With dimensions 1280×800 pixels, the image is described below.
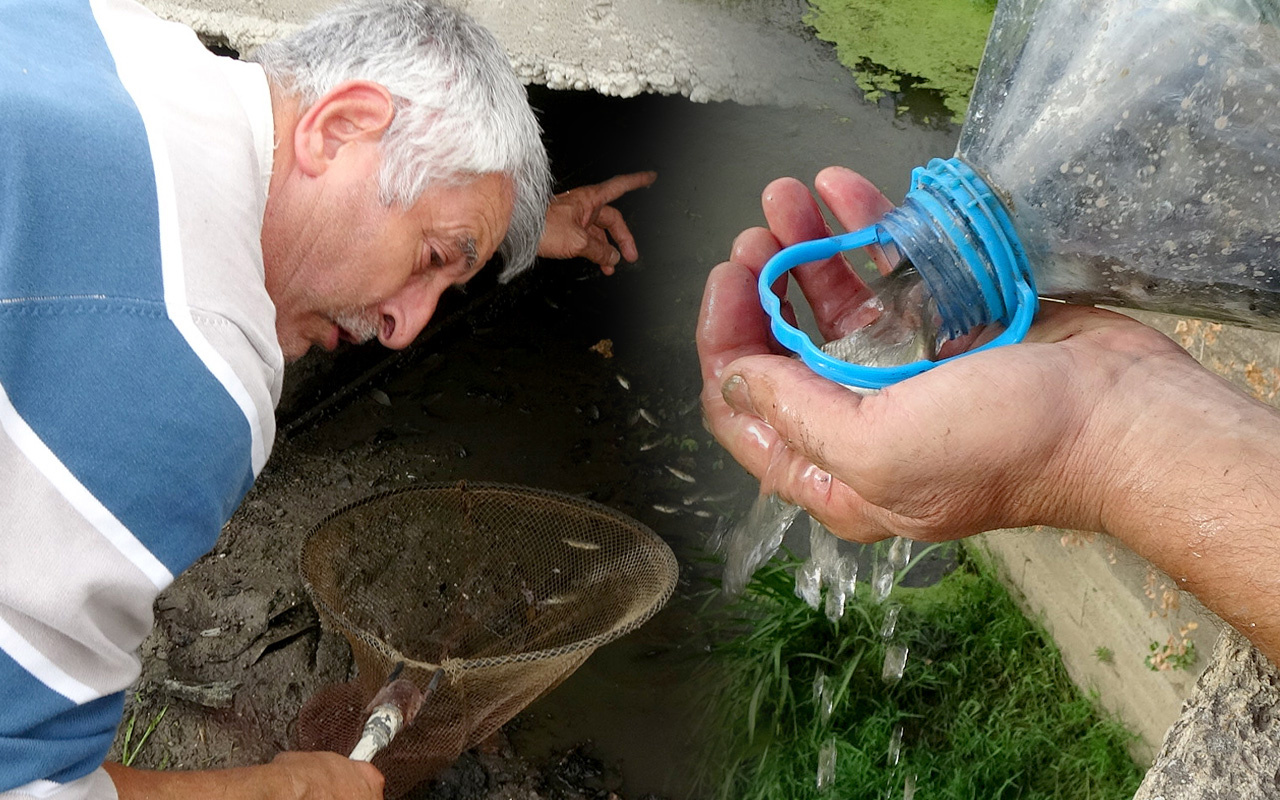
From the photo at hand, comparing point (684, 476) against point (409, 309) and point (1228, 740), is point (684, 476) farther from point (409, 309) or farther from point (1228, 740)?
point (1228, 740)

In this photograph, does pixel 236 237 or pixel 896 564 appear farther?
pixel 896 564

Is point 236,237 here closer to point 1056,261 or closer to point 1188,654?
point 1056,261

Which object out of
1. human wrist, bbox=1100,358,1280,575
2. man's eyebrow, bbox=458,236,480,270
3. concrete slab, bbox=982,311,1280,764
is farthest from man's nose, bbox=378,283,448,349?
concrete slab, bbox=982,311,1280,764

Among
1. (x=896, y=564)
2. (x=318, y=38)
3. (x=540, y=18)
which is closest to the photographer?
(x=318, y=38)

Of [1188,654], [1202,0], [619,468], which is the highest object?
[1202,0]

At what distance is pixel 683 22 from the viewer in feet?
10.2

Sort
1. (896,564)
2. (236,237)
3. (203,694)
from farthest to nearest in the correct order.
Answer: (896,564)
(203,694)
(236,237)

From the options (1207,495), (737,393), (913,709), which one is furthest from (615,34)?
(913,709)

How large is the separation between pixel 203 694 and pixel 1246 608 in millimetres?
3198

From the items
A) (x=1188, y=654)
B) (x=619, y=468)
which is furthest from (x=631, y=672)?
(x=1188, y=654)

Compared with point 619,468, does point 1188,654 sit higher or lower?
higher

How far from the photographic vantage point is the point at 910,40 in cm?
361

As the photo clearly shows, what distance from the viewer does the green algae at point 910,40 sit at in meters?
3.52

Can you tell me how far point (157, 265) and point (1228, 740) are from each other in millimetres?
2235
